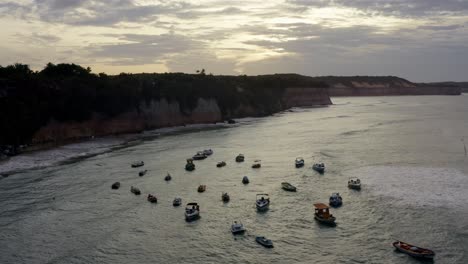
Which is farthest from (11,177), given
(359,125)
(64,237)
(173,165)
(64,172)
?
(359,125)

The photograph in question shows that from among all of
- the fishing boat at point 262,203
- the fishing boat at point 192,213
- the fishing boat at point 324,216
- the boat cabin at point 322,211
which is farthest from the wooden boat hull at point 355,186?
the fishing boat at point 192,213

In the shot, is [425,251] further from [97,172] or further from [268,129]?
[268,129]

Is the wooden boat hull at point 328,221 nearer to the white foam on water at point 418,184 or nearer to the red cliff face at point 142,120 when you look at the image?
the white foam on water at point 418,184

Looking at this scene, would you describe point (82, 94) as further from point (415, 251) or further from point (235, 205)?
point (415, 251)

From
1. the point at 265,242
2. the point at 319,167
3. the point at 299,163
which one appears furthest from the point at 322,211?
the point at 299,163

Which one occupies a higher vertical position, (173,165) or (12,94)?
(12,94)

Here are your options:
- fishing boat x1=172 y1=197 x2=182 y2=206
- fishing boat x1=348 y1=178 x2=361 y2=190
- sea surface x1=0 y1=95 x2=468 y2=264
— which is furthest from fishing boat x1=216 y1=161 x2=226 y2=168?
fishing boat x1=348 y1=178 x2=361 y2=190

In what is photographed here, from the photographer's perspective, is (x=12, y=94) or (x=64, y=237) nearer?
(x=64, y=237)
